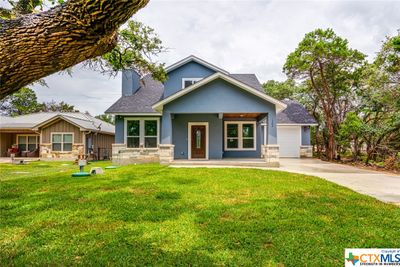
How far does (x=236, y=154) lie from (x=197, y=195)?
9971 millimetres

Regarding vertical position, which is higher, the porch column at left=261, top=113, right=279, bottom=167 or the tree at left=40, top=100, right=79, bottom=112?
the tree at left=40, top=100, right=79, bottom=112

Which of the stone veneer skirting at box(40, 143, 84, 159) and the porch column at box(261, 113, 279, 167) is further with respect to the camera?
the stone veneer skirting at box(40, 143, 84, 159)

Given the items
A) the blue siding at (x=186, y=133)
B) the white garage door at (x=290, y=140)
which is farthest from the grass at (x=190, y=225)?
the white garage door at (x=290, y=140)

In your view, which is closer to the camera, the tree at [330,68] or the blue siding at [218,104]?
the blue siding at [218,104]

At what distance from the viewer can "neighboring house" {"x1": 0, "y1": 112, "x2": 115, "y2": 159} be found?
66.1 feet

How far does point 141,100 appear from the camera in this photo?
16422mm

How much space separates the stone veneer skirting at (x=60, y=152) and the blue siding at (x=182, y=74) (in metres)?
10.00

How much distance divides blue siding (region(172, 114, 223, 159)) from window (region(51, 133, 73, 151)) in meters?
11.0

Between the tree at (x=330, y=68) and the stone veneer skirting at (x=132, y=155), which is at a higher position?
the tree at (x=330, y=68)

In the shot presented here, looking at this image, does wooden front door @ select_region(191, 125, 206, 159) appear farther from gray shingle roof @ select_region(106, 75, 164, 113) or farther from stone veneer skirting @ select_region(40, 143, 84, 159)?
stone veneer skirting @ select_region(40, 143, 84, 159)

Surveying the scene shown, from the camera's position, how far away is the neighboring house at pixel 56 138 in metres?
20.2

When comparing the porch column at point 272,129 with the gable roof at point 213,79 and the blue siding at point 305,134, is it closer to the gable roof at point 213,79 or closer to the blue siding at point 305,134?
the gable roof at point 213,79

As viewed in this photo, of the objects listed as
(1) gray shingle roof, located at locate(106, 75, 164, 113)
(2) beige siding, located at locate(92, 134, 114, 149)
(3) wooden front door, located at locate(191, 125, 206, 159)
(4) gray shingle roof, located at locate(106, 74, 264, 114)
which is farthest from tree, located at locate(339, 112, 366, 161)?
(2) beige siding, located at locate(92, 134, 114, 149)

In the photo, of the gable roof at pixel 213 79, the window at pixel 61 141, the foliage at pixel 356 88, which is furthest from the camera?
the window at pixel 61 141
